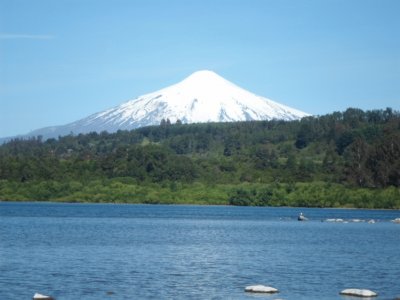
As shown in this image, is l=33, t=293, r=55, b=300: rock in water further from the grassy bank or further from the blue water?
the grassy bank

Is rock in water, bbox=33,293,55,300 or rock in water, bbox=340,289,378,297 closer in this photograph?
rock in water, bbox=33,293,55,300

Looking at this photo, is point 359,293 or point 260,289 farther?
point 260,289

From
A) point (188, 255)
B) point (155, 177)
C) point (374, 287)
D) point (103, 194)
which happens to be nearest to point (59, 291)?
point (374, 287)

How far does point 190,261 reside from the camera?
46.7 m

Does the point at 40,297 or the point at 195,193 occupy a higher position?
the point at 195,193

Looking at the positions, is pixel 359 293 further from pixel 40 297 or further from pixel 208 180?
pixel 208 180

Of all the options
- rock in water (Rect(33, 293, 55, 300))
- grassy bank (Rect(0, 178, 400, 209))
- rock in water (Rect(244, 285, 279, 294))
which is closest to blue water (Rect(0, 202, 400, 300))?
rock in water (Rect(244, 285, 279, 294))

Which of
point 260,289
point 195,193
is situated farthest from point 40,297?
point 195,193

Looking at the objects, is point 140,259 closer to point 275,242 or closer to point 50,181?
point 275,242

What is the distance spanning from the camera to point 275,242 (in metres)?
61.4

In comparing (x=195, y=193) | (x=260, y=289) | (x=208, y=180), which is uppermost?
(x=208, y=180)

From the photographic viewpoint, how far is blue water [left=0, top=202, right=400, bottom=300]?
3516 cm

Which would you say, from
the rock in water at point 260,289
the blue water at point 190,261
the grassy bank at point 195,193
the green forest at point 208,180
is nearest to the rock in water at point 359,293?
the blue water at point 190,261

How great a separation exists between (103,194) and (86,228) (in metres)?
61.9
